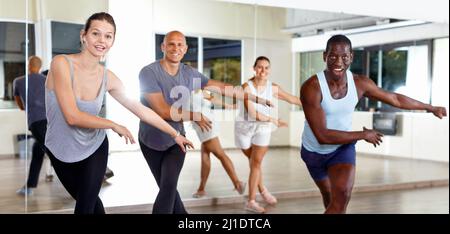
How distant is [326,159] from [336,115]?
0.23 m

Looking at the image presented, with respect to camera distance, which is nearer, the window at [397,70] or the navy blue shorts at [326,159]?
the navy blue shorts at [326,159]

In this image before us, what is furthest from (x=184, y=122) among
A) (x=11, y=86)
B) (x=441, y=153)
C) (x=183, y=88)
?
(x=441, y=153)

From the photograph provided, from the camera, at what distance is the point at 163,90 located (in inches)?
91.0

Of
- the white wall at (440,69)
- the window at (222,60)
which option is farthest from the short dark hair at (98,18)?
the white wall at (440,69)

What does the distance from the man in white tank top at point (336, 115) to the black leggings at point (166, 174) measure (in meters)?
0.59

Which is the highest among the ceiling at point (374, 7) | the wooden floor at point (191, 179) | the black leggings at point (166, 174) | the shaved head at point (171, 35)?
the ceiling at point (374, 7)

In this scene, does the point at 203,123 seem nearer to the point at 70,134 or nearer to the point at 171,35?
the point at 171,35

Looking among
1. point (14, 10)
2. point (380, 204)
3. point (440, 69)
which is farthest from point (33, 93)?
point (440, 69)

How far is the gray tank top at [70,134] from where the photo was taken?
2021 millimetres

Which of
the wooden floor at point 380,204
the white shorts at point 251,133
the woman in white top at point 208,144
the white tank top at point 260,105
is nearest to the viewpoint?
the woman in white top at point 208,144

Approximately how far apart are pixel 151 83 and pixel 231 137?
1.19 metres

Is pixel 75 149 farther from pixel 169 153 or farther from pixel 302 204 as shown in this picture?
pixel 302 204

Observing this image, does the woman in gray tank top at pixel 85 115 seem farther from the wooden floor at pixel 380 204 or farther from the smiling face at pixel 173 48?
the wooden floor at pixel 380 204
